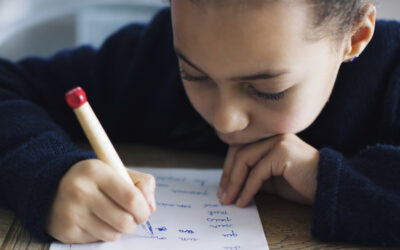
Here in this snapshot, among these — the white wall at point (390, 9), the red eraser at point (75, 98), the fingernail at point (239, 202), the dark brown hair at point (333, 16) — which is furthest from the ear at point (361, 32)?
the white wall at point (390, 9)

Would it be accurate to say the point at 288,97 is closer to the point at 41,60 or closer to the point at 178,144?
the point at 178,144

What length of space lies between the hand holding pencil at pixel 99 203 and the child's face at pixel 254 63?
122 mm

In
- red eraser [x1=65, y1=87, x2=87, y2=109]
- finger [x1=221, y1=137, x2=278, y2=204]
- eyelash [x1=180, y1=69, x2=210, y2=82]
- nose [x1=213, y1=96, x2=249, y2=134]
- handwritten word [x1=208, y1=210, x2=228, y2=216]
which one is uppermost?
red eraser [x1=65, y1=87, x2=87, y2=109]

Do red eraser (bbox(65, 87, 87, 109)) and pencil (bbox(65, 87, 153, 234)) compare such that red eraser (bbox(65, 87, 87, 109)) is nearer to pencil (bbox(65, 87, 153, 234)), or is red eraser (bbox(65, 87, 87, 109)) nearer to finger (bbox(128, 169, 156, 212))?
pencil (bbox(65, 87, 153, 234))

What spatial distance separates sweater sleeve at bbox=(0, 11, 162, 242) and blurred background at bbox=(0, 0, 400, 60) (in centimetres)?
27

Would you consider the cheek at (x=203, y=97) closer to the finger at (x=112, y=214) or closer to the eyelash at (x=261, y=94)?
the eyelash at (x=261, y=94)

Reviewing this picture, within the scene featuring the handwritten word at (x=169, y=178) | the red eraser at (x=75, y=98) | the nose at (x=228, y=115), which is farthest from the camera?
the handwritten word at (x=169, y=178)

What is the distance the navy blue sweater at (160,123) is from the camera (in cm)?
51

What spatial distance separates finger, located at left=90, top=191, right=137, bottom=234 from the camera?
1.51ft

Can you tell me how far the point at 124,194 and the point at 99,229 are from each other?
0.15 ft

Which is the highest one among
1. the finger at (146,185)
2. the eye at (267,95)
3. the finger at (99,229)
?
the eye at (267,95)

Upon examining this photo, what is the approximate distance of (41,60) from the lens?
800 mm

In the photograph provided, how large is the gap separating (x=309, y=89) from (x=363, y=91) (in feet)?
0.63

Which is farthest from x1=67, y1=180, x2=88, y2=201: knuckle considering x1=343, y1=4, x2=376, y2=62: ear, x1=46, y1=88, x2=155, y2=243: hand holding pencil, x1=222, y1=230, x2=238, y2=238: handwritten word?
x1=343, y1=4, x2=376, y2=62: ear
